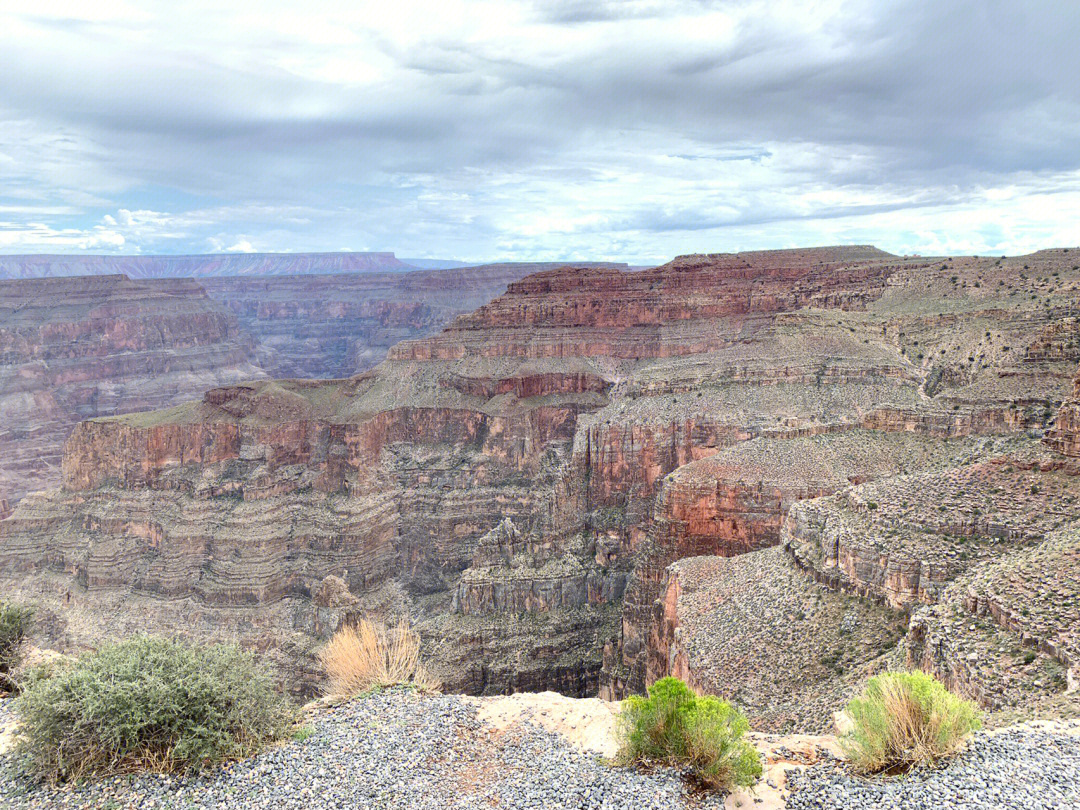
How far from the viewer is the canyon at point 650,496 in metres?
24.9

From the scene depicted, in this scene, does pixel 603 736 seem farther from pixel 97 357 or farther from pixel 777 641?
pixel 97 357

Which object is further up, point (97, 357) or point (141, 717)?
point (141, 717)

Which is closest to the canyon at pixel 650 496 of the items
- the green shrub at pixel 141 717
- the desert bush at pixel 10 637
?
the green shrub at pixel 141 717

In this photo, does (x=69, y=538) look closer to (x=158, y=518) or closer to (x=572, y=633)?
(x=158, y=518)

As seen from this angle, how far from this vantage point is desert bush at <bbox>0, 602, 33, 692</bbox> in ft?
77.6

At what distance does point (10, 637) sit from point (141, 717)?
11548 millimetres

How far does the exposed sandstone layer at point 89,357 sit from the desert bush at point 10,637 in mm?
102835

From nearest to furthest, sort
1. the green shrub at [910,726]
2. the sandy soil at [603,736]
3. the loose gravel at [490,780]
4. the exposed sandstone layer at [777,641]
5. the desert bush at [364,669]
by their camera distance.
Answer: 1. the loose gravel at [490,780]
2. the green shrub at [910,726]
3. the sandy soil at [603,736]
4. the desert bush at [364,669]
5. the exposed sandstone layer at [777,641]

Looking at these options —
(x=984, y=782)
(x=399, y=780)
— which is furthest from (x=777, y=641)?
(x=399, y=780)

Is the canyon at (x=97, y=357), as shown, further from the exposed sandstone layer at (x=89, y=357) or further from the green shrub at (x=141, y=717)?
→ the green shrub at (x=141, y=717)

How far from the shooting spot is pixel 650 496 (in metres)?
57.1

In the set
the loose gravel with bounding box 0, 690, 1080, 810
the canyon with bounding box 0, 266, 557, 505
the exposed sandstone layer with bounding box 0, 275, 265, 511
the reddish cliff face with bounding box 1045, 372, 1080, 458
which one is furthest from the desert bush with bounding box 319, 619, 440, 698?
the exposed sandstone layer with bounding box 0, 275, 265, 511

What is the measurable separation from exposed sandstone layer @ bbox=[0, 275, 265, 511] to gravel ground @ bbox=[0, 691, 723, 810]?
4523 inches

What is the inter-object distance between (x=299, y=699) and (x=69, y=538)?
1370 inches
